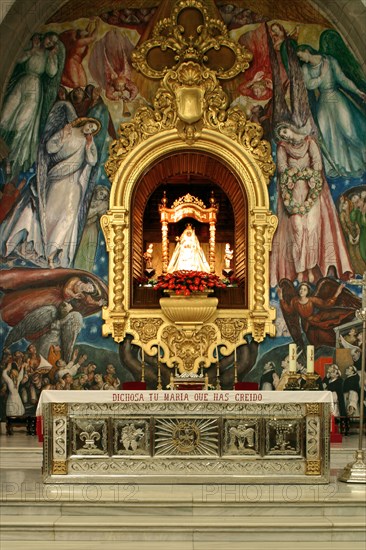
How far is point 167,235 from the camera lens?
1523 cm

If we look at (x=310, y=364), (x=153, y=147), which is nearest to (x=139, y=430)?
(x=310, y=364)

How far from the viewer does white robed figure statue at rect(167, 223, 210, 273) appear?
550 inches

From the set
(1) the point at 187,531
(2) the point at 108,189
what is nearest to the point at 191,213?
(2) the point at 108,189

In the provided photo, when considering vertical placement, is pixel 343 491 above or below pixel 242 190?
below

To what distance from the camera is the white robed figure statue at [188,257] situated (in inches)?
550

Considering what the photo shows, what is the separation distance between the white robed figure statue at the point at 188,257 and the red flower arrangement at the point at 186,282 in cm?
48

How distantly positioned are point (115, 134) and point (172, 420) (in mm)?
5792

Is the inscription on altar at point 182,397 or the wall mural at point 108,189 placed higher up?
the wall mural at point 108,189

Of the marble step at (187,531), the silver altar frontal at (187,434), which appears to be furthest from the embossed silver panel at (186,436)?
the marble step at (187,531)

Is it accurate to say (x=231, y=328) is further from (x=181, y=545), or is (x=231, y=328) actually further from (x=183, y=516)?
(x=181, y=545)

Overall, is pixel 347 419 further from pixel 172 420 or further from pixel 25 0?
pixel 25 0

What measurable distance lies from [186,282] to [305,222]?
2058 mm

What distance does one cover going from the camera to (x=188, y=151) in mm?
14227

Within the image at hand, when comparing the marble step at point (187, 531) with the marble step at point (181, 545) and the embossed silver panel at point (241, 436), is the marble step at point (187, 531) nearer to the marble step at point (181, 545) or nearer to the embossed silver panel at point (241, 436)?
the marble step at point (181, 545)
